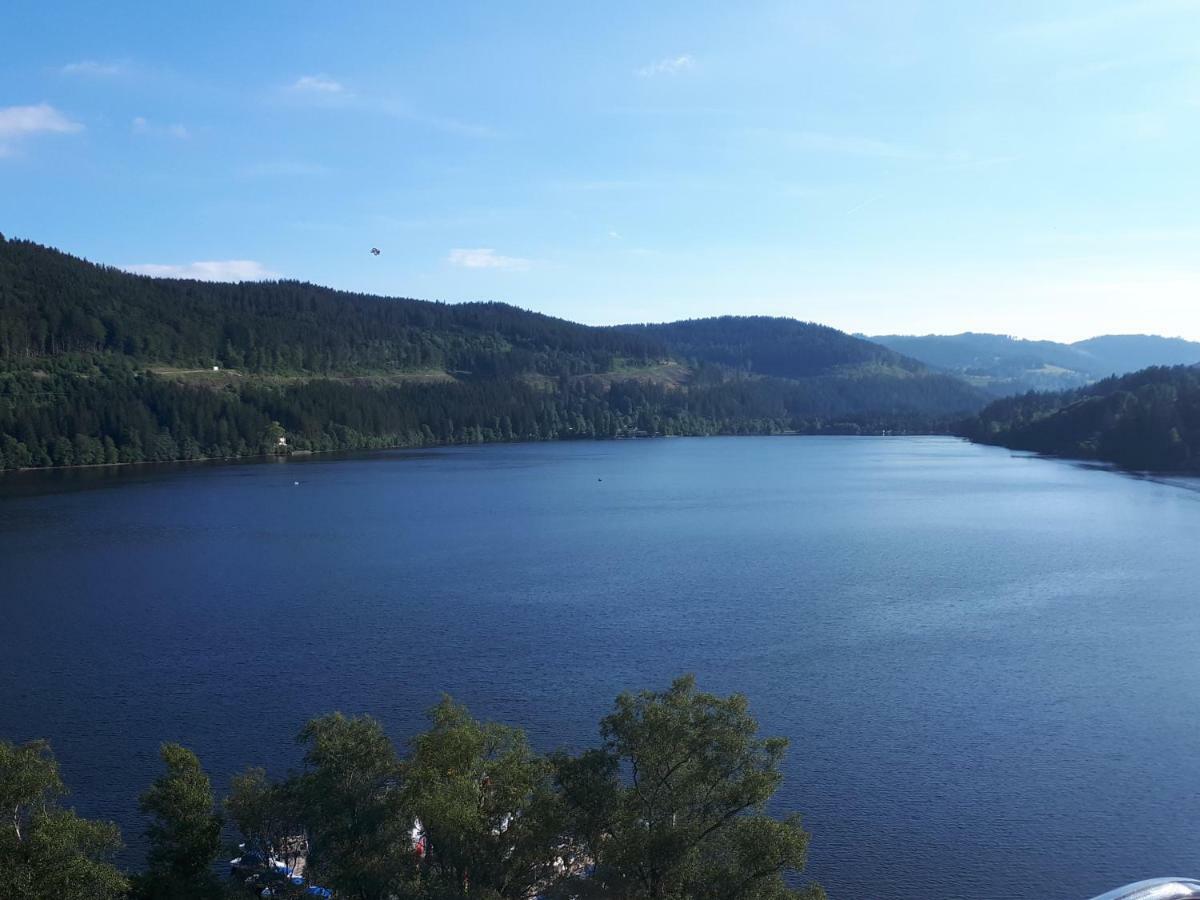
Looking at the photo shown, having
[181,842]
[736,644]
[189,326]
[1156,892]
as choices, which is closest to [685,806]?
[1156,892]

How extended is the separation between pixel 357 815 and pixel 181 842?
3.34m

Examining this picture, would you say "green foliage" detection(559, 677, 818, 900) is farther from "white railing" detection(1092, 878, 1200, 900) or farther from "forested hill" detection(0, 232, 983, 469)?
"forested hill" detection(0, 232, 983, 469)

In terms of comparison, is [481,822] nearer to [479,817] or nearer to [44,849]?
[479,817]

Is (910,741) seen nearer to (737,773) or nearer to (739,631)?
(739,631)

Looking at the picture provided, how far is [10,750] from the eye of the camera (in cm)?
1591

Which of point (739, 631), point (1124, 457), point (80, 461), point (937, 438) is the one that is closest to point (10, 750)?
point (739, 631)

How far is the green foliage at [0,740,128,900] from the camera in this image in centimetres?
1333

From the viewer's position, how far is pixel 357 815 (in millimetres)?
15039

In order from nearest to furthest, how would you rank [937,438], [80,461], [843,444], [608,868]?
[608,868] → [80,461] → [843,444] → [937,438]

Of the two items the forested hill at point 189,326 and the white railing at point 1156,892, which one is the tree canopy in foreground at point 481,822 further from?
the forested hill at point 189,326

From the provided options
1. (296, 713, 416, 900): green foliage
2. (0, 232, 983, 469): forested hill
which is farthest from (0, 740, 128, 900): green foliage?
(0, 232, 983, 469): forested hill

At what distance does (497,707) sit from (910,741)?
11.9 m

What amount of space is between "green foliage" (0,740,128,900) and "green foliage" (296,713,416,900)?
9.29 feet

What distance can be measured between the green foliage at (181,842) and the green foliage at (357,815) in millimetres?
1781
